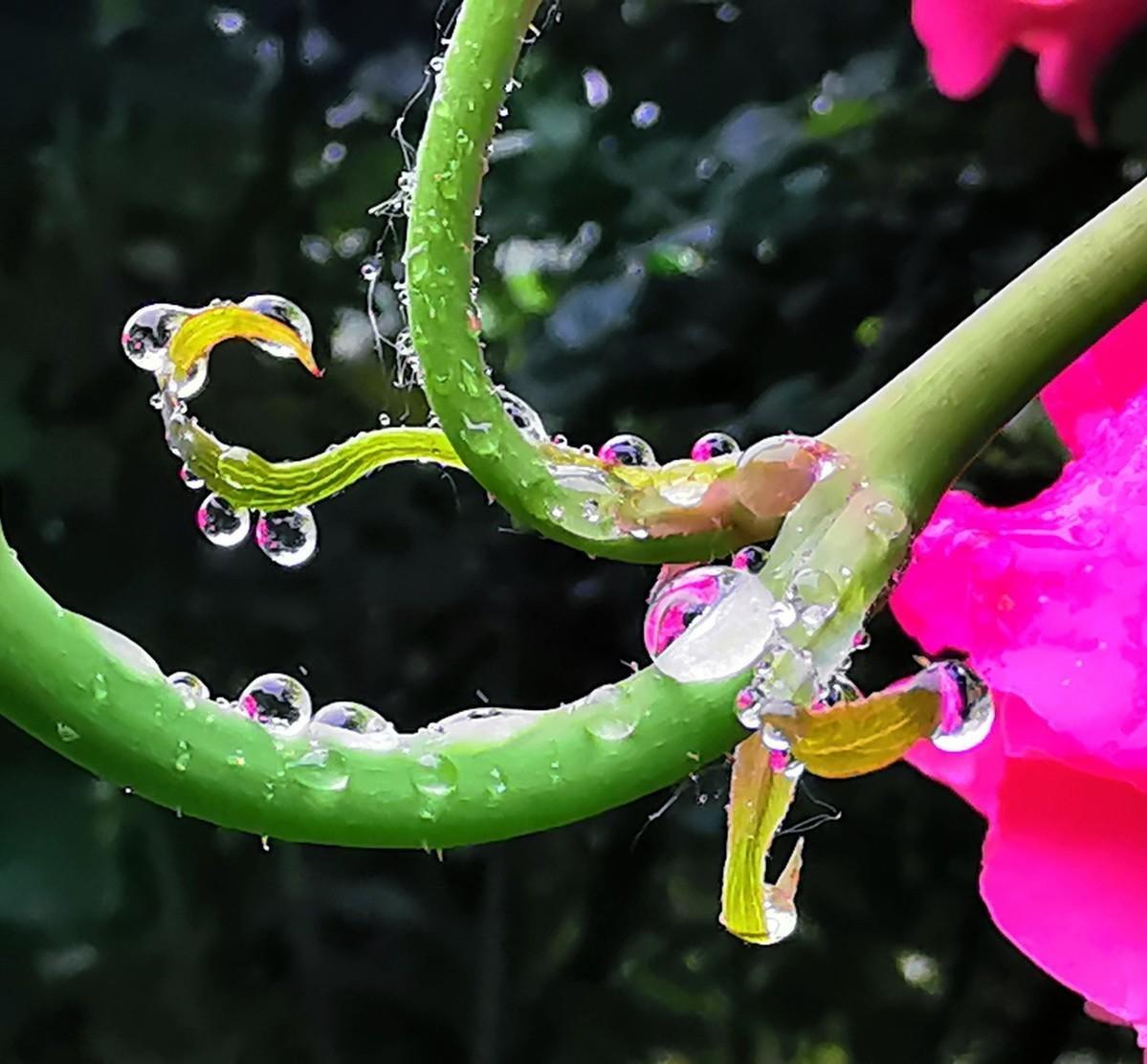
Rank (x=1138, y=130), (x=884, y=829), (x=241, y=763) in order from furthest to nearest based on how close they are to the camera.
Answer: (x=884, y=829), (x=1138, y=130), (x=241, y=763)

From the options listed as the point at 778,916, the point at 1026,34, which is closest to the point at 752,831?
the point at 778,916

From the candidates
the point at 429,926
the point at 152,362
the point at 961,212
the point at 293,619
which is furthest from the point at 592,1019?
the point at 152,362

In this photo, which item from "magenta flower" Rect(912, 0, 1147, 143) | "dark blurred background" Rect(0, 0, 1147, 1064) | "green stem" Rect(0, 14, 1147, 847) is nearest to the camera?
"green stem" Rect(0, 14, 1147, 847)

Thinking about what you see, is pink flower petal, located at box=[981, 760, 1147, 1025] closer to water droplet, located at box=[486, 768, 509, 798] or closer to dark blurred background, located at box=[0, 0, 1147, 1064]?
water droplet, located at box=[486, 768, 509, 798]

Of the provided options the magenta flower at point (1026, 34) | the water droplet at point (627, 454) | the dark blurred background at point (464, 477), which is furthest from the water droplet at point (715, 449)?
the dark blurred background at point (464, 477)

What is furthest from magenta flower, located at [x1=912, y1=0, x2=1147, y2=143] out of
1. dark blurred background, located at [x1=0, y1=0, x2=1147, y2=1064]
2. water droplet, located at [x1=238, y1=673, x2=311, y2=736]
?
water droplet, located at [x1=238, y1=673, x2=311, y2=736]

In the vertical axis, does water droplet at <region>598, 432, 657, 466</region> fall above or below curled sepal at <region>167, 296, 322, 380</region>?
below

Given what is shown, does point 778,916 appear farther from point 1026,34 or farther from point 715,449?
point 1026,34

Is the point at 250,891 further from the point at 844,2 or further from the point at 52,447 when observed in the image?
the point at 844,2
